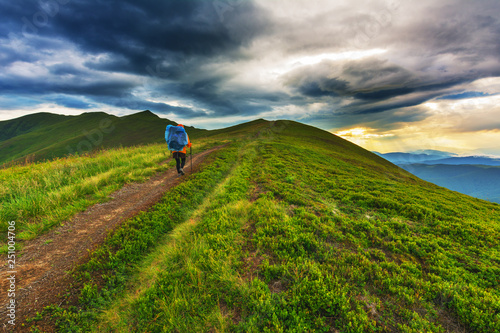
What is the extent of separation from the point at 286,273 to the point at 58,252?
660 centimetres

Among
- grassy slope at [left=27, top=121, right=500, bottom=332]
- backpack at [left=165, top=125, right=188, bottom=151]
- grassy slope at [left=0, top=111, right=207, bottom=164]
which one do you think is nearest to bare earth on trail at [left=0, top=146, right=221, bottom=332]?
grassy slope at [left=27, top=121, right=500, bottom=332]

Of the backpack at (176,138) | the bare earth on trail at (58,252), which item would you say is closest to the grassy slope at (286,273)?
the bare earth on trail at (58,252)

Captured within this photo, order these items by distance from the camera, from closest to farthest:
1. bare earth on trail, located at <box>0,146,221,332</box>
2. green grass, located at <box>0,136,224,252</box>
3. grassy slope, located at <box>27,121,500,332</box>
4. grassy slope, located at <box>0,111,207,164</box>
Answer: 1. grassy slope, located at <box>27,121,500,332</box>
2. bare earth on trail, located at <box>0,146,221,332</box>
3. green grass, located at <box>0,136,224,252</box>
4. grassy slope, located at <box>0,111,207,164</box>

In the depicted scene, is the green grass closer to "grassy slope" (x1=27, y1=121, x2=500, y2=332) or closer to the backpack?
the backpack

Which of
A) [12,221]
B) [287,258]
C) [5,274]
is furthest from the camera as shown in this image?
[12,221]

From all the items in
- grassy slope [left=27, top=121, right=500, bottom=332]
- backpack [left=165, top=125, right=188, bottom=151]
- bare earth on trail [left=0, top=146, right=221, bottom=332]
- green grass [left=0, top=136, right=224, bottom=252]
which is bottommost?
grassy slope [left=27, top=121, right=500, bottom=332]

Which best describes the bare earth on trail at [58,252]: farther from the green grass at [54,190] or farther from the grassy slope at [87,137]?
the grassy slope at [87,137]

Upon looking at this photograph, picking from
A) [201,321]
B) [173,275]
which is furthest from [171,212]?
[201,321]

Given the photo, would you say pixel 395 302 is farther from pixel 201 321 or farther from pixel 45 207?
pixel 45 207

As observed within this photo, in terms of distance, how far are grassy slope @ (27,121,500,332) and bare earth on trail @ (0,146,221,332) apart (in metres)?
0.43

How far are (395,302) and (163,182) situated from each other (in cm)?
1195

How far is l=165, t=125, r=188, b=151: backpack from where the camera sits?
1291 cm

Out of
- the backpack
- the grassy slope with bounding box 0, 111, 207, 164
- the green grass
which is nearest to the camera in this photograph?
the green grass

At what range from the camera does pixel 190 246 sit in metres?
5.66
